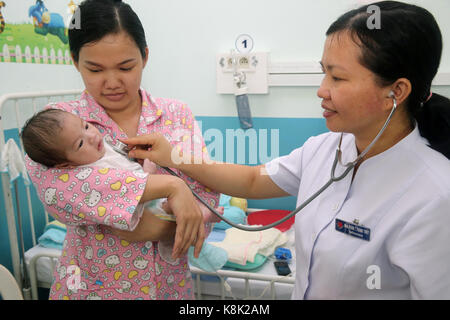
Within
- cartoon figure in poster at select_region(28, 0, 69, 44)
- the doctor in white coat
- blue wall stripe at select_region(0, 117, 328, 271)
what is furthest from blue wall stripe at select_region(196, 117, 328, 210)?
the doctor in white coat

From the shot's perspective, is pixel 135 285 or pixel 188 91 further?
pixel 188 91

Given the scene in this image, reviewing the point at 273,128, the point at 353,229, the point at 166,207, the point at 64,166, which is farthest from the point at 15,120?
the point at 353,229

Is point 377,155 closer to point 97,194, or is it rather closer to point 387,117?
point 387,117

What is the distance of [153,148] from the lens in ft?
2.75

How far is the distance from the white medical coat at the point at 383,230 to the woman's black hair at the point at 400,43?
99 mm

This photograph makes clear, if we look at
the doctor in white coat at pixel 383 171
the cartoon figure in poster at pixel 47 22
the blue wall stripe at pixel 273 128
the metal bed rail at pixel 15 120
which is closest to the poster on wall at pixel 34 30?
the cartoon figure in poster at pixel 47 22

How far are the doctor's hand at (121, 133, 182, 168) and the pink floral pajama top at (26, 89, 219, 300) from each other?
4cm

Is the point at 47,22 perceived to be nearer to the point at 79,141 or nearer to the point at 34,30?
the point at 34,30

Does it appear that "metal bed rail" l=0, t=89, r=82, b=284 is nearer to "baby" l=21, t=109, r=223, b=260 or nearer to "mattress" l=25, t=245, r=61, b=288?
"mattress" l=25, t=245, r=61, b=288

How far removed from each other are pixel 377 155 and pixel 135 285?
2.32 feet

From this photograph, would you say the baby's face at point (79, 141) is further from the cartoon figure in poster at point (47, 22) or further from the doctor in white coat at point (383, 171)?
the cartoon figure in poster at point (47, 22)
